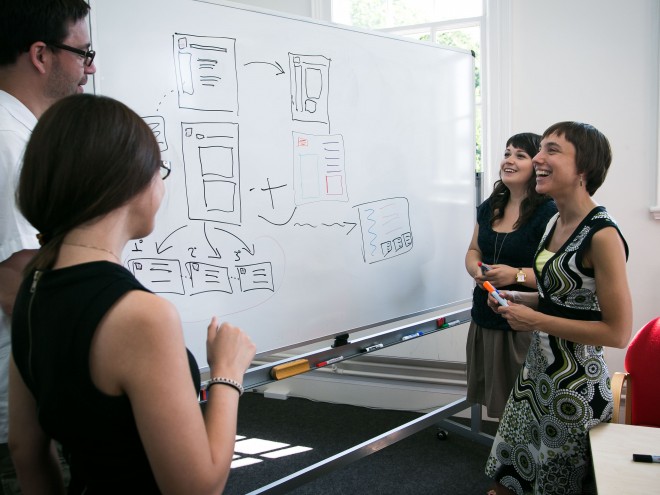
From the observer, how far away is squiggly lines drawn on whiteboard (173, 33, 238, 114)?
1.58m

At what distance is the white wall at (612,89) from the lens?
267 cm

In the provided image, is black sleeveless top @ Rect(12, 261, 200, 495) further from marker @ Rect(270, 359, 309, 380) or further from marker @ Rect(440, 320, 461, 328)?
marker @ Rect(440, 320, 461, 328)

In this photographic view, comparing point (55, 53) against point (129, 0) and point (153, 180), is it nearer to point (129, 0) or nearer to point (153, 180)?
point (129, 0)

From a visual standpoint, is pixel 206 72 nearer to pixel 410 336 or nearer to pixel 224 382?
pixel 224 382

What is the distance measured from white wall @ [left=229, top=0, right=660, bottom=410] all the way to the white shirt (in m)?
2.53

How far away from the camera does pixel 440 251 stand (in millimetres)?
2451

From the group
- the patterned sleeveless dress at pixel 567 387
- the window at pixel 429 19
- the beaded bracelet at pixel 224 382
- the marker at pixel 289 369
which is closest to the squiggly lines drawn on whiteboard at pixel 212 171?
the marker at pixel 289 369

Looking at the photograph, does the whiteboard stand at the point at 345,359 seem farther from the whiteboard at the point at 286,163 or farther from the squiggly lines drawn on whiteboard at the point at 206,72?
the squiggly lines drawn on whiteboard at the point at 206,72

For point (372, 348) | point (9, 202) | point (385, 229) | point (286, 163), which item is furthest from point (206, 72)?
point (372, 348)

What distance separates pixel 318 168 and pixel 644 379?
1274mm

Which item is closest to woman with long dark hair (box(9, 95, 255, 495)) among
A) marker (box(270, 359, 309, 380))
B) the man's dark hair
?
the man's dark hair

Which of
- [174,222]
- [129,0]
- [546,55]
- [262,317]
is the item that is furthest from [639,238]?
[129,0]

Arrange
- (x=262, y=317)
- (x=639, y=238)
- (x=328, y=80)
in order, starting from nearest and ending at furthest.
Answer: (x=262, y=317) → (x=328, y=80) → (x=639, y=238)

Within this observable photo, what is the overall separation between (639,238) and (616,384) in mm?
1435
